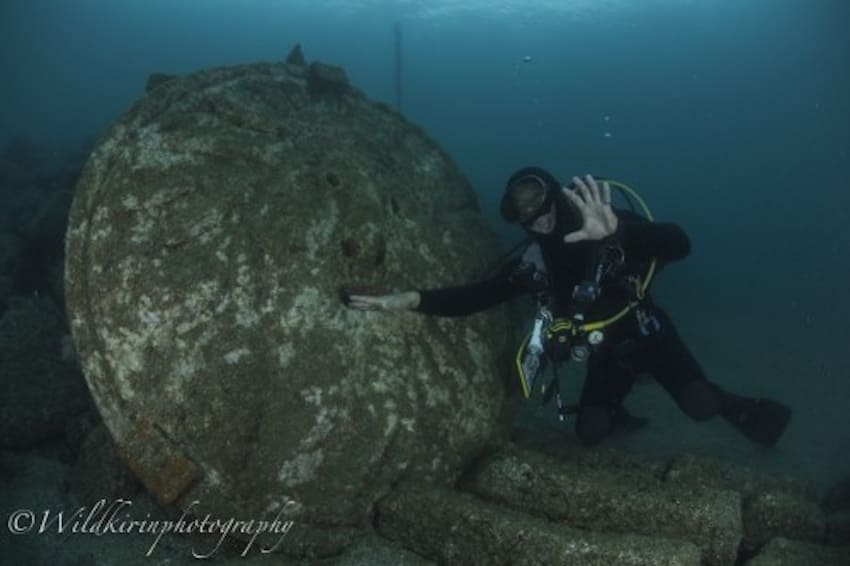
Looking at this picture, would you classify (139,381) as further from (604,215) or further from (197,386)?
(604,215)

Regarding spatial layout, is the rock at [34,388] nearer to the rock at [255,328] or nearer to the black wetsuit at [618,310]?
the rock at [255,328]

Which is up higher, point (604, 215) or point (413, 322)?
point (604, 215)

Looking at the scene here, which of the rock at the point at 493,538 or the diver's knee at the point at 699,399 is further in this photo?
the diver's knee at the point at 699,399

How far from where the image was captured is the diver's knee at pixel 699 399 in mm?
6109

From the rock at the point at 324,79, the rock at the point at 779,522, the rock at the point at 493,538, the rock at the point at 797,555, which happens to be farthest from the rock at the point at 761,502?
the rock at the point at 324,79

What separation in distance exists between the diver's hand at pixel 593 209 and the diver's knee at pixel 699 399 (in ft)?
7.42

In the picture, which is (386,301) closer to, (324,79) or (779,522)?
(324,79)

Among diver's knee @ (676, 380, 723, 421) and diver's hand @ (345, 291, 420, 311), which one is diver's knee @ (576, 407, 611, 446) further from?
diver's hand @ (345, 291, 420, 311)

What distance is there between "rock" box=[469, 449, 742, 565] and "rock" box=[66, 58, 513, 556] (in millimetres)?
512

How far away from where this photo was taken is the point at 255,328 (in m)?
4.49

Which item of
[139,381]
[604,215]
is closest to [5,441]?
[139,381]

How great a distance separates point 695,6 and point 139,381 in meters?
65.3

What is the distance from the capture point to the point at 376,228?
203 inches

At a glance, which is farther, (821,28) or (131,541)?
(821,28)
